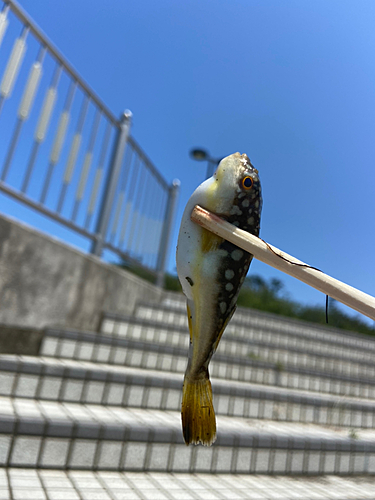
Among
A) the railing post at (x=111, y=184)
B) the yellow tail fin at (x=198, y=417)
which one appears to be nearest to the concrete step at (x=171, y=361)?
the railing post at (x=111, y=184)

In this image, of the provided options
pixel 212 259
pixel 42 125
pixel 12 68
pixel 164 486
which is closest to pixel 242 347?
pixel 164 486

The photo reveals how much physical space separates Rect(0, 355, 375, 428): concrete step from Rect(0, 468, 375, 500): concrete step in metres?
0.49

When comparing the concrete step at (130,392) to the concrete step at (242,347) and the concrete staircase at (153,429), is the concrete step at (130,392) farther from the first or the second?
the concrete step at (242,347)

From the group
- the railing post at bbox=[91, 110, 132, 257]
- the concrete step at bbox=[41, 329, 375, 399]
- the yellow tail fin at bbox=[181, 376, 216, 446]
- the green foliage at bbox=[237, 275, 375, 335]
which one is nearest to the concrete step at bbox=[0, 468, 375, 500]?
the concrete step at bbox=[41, 329, 375, 399]

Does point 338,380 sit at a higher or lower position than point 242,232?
lower

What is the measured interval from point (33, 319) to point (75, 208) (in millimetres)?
1067

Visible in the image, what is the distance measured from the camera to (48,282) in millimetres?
2613

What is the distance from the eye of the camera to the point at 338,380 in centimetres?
373

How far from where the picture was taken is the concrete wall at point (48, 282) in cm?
230

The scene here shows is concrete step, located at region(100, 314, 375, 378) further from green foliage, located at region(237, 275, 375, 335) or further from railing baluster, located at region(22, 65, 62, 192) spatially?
green foliage, located at region(237, 275, 375, 335)

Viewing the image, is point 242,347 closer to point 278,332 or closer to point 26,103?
point 278,332

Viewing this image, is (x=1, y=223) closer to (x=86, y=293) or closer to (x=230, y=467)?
(x=86, y=293)

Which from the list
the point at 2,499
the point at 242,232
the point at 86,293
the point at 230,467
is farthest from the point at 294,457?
the point at 242,232

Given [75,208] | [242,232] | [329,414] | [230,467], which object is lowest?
[230,467]
